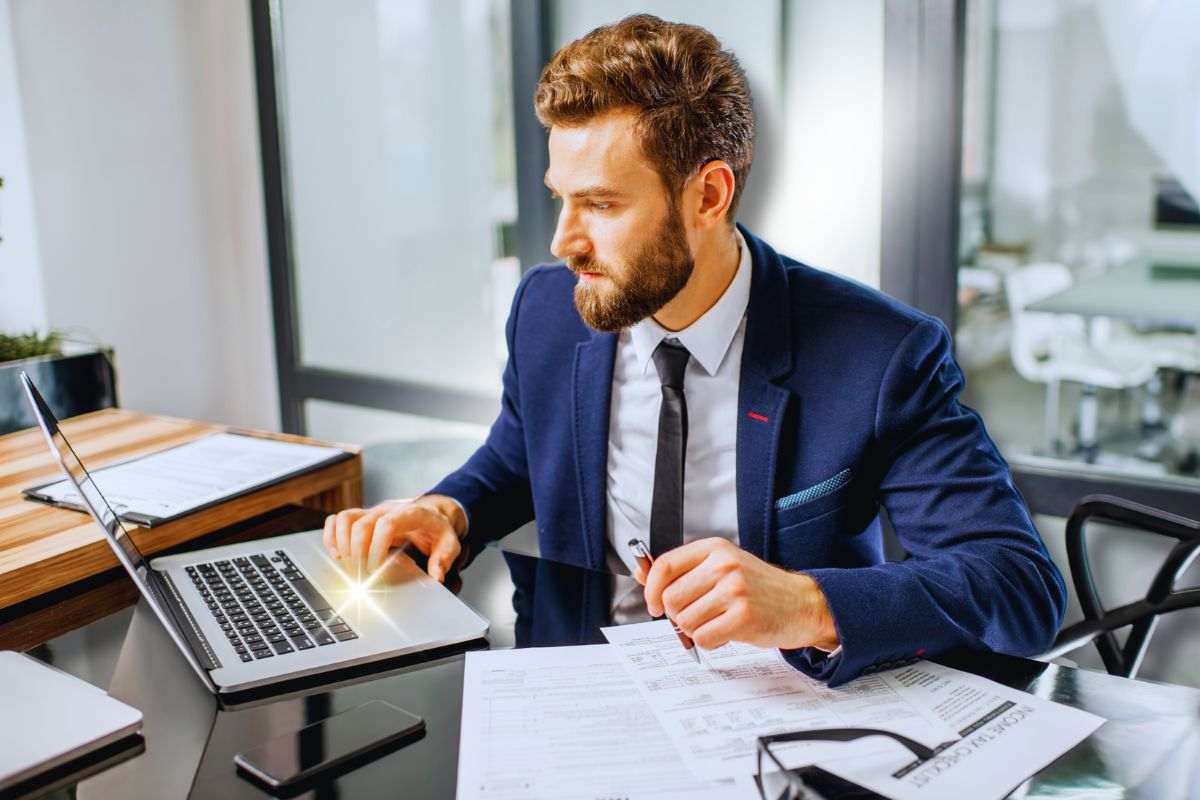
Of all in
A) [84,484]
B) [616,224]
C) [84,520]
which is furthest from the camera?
[84,520]

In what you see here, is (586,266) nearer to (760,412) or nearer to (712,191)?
(712,191)

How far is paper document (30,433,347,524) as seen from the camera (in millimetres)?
1508

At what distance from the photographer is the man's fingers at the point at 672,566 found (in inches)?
38.7

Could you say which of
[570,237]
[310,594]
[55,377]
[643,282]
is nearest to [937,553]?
[643,282]

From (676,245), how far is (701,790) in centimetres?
76

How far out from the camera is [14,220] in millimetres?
2881

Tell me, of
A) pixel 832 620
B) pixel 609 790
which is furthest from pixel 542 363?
pixel 609 790

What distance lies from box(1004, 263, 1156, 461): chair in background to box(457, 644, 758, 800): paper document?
1596 mm

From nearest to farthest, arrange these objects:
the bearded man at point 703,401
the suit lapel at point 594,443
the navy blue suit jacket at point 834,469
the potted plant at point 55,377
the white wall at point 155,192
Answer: the navy blue suit jacket at point 834,469
the bearded man at point 703,401
the suit lapel at point 594,443
the potted plant at point 55,377
the white wall at point 155,192

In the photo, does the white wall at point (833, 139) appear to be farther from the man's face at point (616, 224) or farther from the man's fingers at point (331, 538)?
the man's fingers at point (331, 538)

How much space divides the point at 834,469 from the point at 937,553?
17 centimetres

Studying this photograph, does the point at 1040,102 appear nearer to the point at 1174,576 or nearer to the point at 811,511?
the point at 1174,576

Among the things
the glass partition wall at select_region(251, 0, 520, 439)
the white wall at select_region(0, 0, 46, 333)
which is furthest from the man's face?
the white wall at select_region(0, 0, 46, 333)

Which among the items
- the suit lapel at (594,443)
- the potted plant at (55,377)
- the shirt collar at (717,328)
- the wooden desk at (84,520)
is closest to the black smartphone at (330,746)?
the wooden desk at (84,520)
